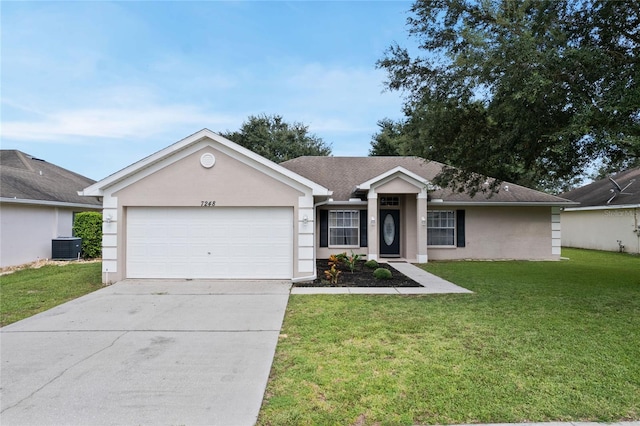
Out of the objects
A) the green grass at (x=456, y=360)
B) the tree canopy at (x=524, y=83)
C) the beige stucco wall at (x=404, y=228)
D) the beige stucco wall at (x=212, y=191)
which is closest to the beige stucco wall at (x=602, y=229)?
the tree canopy at (x=524, y=83)

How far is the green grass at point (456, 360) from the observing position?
124 inches

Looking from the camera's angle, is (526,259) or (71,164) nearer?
(526,259)

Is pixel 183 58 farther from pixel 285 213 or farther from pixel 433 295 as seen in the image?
pixel 433 295

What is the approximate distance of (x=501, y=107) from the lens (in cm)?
794

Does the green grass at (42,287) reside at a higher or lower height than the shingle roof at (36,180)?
lower

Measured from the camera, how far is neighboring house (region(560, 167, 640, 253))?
17.6m

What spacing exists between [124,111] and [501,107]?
16.3 m

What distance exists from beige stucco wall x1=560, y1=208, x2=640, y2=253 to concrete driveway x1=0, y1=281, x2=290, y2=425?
19.6 meters

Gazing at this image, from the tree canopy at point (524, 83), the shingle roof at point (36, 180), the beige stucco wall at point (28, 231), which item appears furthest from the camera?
the shingle roof at point (36, 180)

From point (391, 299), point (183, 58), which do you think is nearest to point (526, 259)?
point (391, 299)

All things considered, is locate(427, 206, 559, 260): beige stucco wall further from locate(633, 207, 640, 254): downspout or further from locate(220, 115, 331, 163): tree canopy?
locate(220, 115, 331, 163): tree canopy

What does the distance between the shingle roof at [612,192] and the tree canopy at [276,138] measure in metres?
20.8

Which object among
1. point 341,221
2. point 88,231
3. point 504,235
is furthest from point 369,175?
point 88,231

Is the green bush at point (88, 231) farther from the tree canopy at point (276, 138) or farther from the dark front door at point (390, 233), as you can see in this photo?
the tree canopy at point (276, 138)
